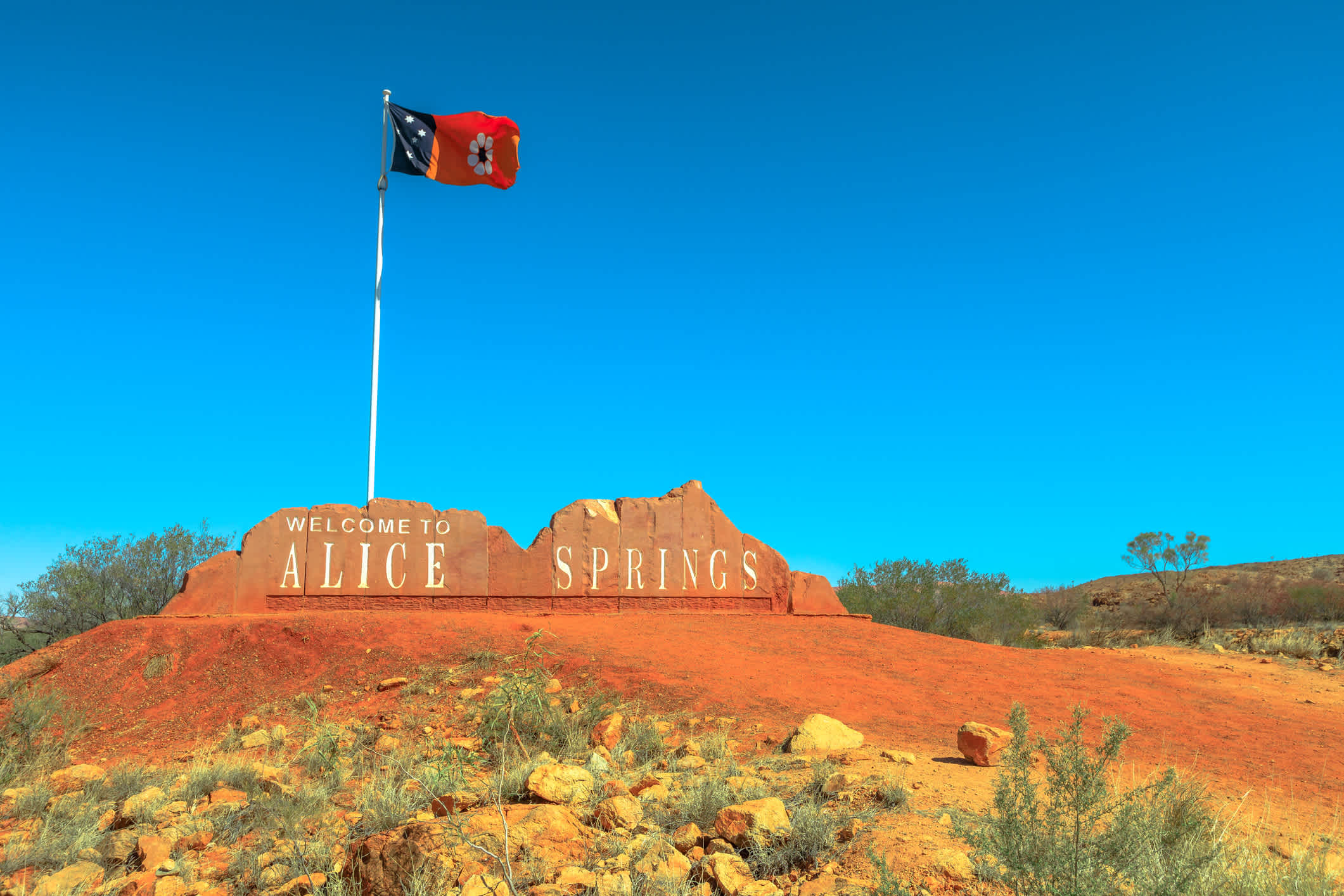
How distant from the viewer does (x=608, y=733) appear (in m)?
7.35

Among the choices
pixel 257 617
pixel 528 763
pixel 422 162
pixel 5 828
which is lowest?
pixel 5 828

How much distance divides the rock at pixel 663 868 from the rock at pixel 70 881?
331 cm

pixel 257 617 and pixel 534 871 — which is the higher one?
pixel 257 617

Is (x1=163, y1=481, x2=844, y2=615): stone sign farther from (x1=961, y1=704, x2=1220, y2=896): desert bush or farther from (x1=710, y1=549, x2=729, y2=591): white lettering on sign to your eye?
(x1=961, y1=704, x2=1220, y2=896): desert bush

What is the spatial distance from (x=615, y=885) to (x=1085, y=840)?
7.44 feet

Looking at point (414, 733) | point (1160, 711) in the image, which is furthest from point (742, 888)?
point (1160, 711)

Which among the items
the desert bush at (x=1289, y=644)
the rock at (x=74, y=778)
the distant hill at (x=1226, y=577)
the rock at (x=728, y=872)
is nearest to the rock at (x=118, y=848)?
the rock at (x=74, y=778)

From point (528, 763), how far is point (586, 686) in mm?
3206

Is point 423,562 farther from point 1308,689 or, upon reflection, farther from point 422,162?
point 1308,689

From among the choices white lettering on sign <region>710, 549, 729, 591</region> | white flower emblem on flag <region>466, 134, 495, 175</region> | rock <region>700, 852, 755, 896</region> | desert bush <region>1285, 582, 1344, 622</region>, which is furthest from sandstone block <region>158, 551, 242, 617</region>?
desert bush <region>1285, 582, 1344, 622</region>

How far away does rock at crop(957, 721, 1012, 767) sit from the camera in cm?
651

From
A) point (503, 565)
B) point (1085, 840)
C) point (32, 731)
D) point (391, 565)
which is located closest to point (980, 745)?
point (1085, 840)

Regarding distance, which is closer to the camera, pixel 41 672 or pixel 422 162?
pixel 41 672

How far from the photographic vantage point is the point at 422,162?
54.7 ft
